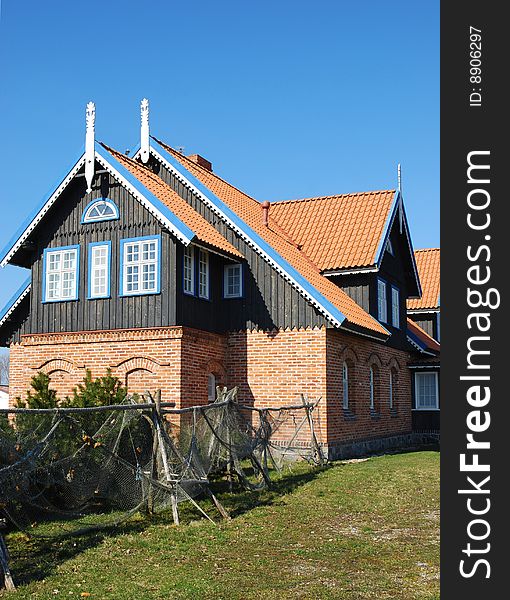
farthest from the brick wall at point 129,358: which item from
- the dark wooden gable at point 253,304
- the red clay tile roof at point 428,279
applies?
the red clay tile roof at point 428,279

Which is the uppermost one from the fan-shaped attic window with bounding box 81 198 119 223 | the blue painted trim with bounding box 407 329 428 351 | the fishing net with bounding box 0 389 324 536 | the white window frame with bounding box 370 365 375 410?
the fan-shaped attic window with bounding box 81 198 119 223

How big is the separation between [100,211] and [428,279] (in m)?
19.0

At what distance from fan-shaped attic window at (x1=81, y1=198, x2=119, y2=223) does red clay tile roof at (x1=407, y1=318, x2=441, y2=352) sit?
15.7 metres

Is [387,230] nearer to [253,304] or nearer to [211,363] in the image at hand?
[253,304]

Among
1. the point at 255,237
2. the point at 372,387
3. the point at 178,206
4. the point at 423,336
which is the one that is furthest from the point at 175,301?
the point at 423,336

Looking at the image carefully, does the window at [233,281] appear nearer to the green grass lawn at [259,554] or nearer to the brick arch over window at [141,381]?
the brick arch over window at [141,381]

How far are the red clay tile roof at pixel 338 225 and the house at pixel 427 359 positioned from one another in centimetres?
677

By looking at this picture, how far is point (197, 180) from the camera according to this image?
22031 mm

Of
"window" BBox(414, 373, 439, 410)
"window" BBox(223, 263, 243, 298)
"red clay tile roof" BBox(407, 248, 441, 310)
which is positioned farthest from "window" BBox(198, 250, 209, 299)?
"red clay tile roof" BBox(407, 248, 441, 310)

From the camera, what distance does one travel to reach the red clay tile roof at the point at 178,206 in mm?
19484

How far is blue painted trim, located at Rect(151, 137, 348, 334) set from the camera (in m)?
19.2

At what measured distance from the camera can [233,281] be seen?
2103 centimetres

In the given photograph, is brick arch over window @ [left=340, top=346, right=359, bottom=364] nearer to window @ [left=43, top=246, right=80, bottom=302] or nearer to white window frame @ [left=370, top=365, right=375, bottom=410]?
white window frame @ [left=370, top=365, right=375, bottom=410]

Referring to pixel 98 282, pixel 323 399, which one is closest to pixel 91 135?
pixel 98 282
